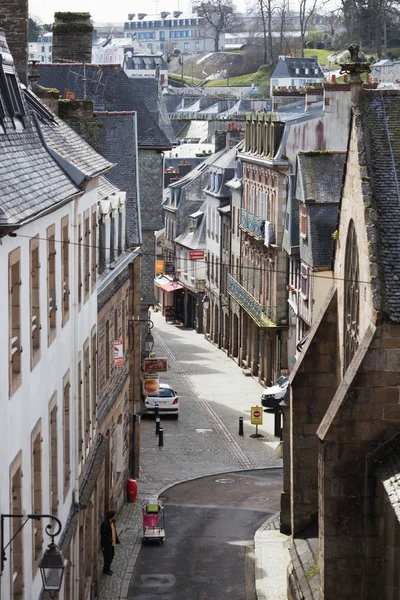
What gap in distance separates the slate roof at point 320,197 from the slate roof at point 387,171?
2428 cm

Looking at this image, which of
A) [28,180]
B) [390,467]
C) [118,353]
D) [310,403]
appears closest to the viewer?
[28,180]

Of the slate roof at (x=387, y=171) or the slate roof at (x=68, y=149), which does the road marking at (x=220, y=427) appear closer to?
the slate roof at (x=68, y=149)

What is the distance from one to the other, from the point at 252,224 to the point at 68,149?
41.5m

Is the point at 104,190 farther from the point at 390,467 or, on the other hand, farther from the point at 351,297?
the point at 390,467

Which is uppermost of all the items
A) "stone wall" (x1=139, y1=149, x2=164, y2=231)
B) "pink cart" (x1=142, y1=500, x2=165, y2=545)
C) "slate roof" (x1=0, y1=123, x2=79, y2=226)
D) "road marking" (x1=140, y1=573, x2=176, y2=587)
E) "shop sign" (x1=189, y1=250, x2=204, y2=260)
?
"slate roof" (x1=0, y1=123, x2=79, y2=226)

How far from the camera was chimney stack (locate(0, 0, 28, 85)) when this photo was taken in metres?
30.2

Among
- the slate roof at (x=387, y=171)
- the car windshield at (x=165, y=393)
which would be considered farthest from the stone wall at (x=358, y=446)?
the car windshield at (x=165, y=393)

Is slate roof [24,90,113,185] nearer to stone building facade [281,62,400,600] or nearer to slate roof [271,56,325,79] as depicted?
stone building facade [281,62,400,600]

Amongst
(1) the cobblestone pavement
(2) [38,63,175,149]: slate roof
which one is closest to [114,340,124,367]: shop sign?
(1) the cobblestone pavement

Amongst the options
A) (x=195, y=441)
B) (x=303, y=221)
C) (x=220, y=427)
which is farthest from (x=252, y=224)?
(x=195, y=441)

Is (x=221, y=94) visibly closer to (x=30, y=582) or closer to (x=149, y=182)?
(x=149, y=182)

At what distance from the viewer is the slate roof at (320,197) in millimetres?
49250

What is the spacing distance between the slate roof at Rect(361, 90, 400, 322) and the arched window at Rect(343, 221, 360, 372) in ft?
6.62

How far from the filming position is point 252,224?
224 feet
